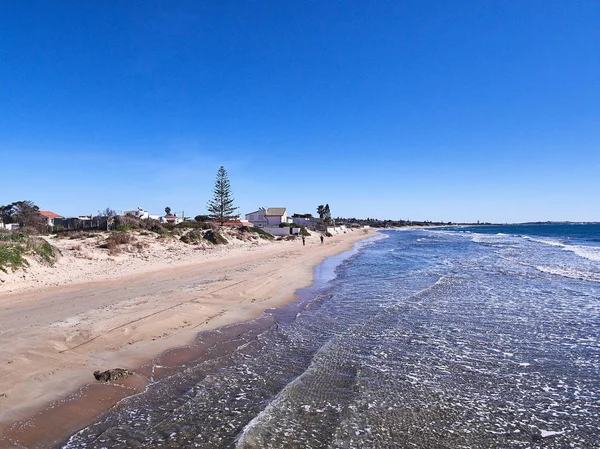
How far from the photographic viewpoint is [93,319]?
8750 mm

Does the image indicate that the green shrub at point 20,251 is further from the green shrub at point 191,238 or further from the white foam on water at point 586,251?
the white foam on water at point 586,251

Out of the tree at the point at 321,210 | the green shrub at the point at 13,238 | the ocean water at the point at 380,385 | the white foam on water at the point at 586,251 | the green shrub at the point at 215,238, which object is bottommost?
the white foam on water at the point at 586,251

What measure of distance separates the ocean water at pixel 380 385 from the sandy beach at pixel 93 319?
0.53 metres

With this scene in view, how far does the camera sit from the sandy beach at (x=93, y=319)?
4961mm

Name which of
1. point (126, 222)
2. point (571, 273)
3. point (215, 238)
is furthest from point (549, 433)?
point (126, 222)

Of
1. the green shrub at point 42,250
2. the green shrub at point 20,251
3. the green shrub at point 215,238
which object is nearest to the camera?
the green shrub at point 20,251

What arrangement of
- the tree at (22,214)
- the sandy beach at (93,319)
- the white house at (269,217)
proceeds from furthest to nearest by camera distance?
the white house at (269,217) < the tree at (22,214) < the sandy beach at (93,319)

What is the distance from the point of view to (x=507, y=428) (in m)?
4.72

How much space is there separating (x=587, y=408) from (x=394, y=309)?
243 inches

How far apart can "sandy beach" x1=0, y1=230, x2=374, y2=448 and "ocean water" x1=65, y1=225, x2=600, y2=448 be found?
1.74 feet

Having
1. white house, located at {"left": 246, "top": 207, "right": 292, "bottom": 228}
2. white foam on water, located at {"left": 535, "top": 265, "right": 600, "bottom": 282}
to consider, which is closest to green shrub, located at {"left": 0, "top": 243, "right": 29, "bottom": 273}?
white foam on water, located at {"left": 535, "top": 265, "right": 600, "bottom": 282}

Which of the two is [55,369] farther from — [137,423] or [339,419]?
[339,419]

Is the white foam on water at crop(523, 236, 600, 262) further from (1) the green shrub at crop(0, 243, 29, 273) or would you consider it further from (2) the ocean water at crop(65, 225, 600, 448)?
(1) the green shrub at crop(0, 243, 29, 273)

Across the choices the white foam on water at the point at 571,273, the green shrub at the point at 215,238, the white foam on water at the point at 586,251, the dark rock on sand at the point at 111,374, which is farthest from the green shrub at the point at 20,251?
the white foam on water at the point at 586,251
